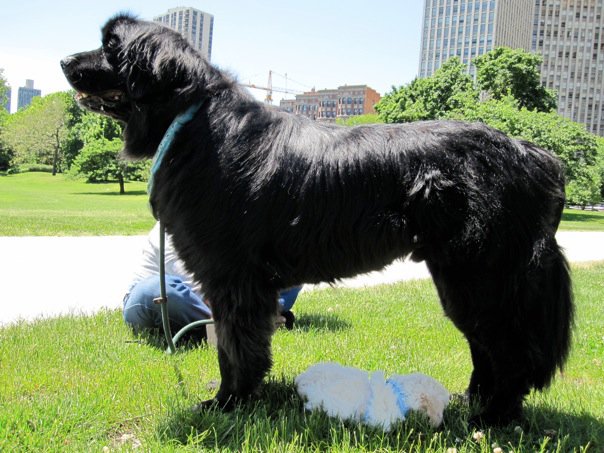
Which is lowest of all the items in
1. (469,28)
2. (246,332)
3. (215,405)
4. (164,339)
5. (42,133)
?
(164,339)

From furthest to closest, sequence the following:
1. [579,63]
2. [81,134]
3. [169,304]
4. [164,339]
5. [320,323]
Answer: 1. [579,63]
2. [81,134]
3. [320,323]
4. [164,339]
5. [169,304]

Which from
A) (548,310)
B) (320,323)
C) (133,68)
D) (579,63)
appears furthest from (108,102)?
(579,63)

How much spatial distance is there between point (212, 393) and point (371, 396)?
1027 millimetres

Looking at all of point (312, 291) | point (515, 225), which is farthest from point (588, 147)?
point (515, 225)

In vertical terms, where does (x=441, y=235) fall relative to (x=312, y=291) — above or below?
above

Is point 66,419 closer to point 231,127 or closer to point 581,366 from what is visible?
point 231,127

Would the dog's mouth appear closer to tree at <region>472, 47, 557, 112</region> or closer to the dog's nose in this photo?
the dog's nose

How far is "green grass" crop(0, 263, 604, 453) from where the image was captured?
2.76 meters

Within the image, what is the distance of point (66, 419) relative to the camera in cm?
287

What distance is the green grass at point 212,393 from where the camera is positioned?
2758mm

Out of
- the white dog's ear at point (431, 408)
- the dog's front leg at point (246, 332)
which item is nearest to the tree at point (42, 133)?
the dog's front leg at point (246, 332)

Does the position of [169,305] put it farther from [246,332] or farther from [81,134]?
[81,134]

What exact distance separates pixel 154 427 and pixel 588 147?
37702 millimetres

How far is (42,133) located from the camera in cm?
6681
